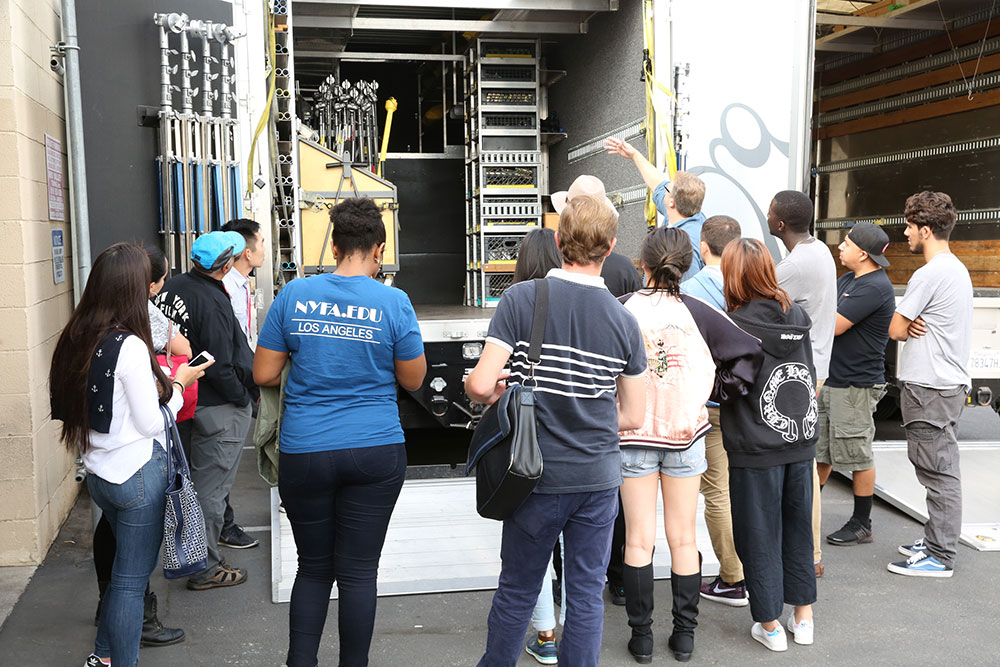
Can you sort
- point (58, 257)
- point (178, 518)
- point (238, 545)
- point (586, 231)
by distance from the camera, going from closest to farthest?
point (586, 231), point (178, 518), point (238, 545), point (58, 257)

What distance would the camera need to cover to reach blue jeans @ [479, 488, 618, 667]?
2.57m

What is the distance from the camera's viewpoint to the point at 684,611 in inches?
128

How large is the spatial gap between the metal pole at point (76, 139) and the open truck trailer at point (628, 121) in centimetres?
103

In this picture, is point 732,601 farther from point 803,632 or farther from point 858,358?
point 858,358

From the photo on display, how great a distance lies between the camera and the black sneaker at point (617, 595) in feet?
12.2

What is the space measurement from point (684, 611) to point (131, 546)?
1825mm

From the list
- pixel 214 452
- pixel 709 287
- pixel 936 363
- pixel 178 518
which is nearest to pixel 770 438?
pixel 709 287

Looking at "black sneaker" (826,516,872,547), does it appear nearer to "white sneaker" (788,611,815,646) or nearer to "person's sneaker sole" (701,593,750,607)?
"person's sneaker sole" (701,593,750,607)

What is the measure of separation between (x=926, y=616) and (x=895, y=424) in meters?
4.12

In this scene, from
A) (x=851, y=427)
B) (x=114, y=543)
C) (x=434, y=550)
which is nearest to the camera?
(x=114, y=543)

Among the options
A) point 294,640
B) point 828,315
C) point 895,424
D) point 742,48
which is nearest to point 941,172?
point 895,424

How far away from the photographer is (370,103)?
24.2ft

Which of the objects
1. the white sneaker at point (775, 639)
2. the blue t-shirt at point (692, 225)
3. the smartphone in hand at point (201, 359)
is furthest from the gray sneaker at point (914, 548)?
the smartphone in hand at point (201, 359)

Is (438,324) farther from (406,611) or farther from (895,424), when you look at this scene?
(895,424)
